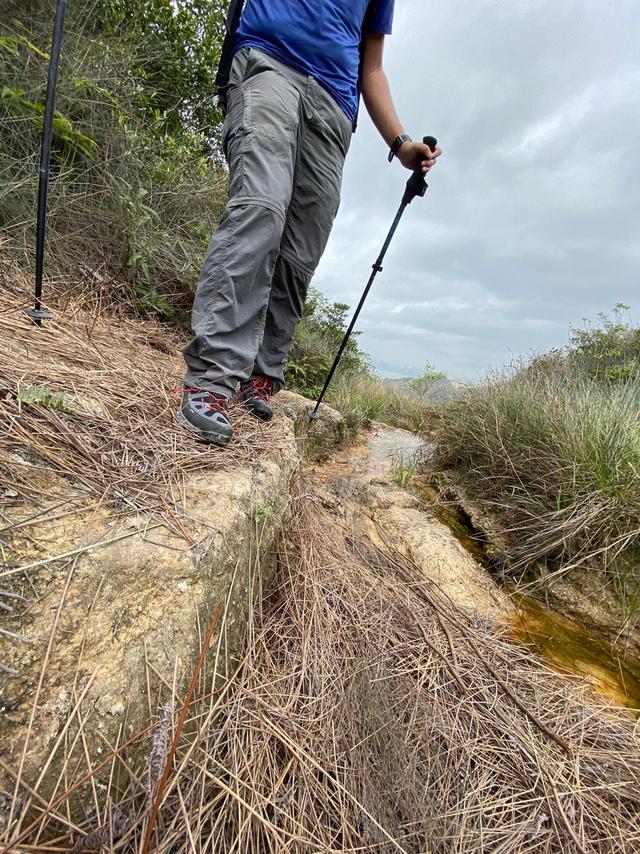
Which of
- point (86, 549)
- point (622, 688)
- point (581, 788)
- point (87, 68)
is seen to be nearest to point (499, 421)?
point (622, 688)

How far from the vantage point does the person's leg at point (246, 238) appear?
4.57ft

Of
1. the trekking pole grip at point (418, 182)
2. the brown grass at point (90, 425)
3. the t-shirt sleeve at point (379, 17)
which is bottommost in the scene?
the brown grass at point (90, 425)

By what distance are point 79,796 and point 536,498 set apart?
2.29m

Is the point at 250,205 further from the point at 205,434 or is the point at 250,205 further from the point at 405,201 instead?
the point at 405,201

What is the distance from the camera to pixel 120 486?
97 centimetres

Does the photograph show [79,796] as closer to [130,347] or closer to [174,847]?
[174,847]

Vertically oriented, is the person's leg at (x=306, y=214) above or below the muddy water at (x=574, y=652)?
above

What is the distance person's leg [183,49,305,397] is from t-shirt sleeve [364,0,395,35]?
73 centimetres

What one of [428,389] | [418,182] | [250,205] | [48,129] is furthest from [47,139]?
[428,389]

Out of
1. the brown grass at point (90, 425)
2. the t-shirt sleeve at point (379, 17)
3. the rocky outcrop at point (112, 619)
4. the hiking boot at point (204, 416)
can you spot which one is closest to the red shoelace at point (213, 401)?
the hiking boot at point (204, 416)

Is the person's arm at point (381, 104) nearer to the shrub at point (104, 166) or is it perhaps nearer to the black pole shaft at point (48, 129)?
the black pole shaft at point (48, 129)

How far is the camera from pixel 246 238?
1.39 meters

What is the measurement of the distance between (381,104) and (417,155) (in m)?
0.31

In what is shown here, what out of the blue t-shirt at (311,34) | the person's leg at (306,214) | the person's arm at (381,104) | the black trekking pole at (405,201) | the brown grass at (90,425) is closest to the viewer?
the brown grass at (90,425)
